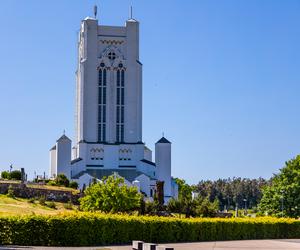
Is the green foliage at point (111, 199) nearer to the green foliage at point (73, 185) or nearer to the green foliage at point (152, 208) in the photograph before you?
the green foliage at point (152, 208)

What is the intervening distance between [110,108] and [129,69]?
6395mm

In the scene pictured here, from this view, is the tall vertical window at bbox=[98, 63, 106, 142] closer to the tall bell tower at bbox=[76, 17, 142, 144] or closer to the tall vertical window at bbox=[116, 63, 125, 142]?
the tall bell tower at bbox=[76, 17, 142, 144]

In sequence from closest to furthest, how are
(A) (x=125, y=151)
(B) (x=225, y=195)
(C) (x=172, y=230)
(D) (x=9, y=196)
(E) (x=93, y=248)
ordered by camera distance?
(E) (x=93, y=248), (C) (x=172, y=230), (D) (x=9, y=196), (A) (x=125, y=151), (B) (x=225, y=195)

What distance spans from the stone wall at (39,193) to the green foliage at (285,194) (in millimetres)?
22027

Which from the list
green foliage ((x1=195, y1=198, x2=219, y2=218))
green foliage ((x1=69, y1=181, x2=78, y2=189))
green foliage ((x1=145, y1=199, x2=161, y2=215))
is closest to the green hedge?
green foliage ((x1=195, y1=198, x2=219, y2=218))

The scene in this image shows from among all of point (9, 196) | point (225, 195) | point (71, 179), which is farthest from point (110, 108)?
point (225, 195)

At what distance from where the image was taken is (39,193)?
198 ft

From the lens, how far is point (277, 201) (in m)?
72.4

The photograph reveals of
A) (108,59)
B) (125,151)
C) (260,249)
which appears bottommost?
(260,249)

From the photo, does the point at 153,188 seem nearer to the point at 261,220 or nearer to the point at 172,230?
the point at 261,220

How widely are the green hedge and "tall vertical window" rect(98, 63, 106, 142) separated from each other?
173 feet

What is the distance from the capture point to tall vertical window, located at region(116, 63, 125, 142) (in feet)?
316

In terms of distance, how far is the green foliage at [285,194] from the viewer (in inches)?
2773

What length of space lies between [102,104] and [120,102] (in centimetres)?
266
